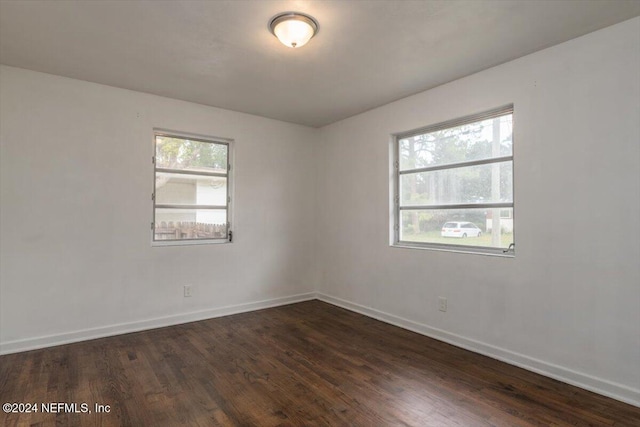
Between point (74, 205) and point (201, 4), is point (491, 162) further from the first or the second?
point (74, 205)

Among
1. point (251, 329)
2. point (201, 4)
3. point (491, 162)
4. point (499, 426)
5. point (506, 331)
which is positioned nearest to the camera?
point (499, 426)

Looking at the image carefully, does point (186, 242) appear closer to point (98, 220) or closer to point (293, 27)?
point (98, 220)

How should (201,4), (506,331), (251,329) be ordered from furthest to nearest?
(251,329)
(506,331)
(201,4)

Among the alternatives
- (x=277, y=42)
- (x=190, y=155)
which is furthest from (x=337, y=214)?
(x=277, y=42)

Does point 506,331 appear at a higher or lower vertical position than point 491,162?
lower

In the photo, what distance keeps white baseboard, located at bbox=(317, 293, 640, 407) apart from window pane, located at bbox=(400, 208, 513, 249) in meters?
0.92

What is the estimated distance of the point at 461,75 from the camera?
3.32m

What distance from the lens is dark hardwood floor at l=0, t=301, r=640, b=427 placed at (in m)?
2.12

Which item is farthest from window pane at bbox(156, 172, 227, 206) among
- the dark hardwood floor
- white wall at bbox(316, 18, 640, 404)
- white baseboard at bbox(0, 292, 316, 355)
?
white wall at bbox(316, 18, 640, 404)

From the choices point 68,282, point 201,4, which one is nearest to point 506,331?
point 201,4

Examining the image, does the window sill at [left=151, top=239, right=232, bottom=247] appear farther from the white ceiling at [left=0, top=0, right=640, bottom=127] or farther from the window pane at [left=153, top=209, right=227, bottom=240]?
the white ceiling at [left=0, top=0, right=640, bottom=127]

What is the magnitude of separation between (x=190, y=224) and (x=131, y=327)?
51.0 inches

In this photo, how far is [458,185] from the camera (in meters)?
3.49

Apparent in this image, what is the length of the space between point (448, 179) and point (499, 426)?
7.45ft
